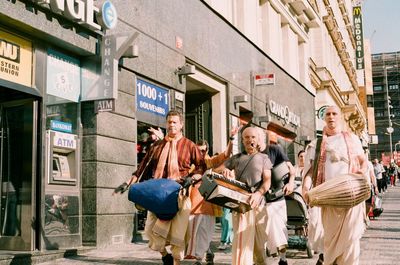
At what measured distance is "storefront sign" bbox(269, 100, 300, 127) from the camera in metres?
19.4

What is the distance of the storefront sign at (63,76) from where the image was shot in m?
8.57

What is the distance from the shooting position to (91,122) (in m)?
9.02

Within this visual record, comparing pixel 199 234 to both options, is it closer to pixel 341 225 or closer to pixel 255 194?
pixel 255 194

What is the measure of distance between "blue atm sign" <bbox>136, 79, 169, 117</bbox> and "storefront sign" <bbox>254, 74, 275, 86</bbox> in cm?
581

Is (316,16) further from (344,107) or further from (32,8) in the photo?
(32,8)

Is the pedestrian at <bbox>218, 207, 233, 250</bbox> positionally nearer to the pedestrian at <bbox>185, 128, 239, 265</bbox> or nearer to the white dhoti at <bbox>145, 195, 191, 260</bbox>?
the pedestrian at <bbox>185, 128, 239, 265</bbox>

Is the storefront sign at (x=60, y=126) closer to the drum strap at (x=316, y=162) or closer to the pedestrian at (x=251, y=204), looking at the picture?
the pedestrian at (x=251, y=204)

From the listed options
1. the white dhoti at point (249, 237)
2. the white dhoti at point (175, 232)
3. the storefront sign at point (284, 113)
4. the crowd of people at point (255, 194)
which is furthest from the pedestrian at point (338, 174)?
the storefront sign at point (284, 113)

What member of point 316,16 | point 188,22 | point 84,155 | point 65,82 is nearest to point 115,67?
point 65,82

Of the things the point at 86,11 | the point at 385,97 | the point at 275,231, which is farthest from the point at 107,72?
the point at 385,97

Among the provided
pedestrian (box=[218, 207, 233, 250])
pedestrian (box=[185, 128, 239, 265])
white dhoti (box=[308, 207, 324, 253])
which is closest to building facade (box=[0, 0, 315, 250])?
pedestrian (box=[218, 207, 233, 250])

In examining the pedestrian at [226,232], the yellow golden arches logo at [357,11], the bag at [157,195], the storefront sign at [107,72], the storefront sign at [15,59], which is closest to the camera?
the bag at [157,195]

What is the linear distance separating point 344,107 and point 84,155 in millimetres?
31444

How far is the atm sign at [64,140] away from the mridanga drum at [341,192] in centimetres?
455
